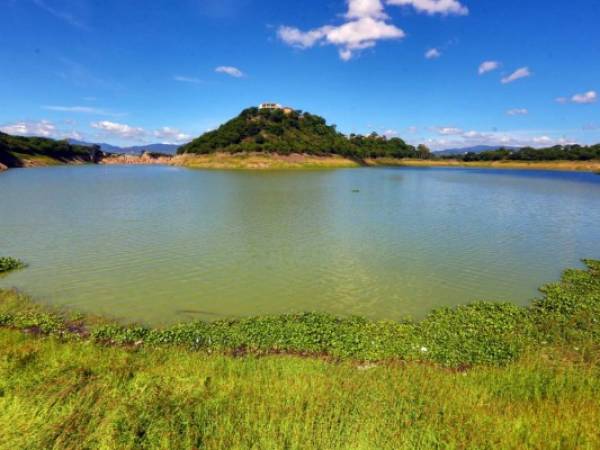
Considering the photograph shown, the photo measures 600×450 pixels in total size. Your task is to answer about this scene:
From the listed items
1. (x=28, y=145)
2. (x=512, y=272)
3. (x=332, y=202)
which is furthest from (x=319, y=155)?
(x=512, y=272)

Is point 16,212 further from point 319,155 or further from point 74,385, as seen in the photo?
point 319,155

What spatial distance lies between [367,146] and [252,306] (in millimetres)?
196346

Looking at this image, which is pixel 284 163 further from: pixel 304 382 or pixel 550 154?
pixel 550 154

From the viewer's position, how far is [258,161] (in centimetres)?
12081

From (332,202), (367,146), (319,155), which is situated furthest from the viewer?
(367,146)

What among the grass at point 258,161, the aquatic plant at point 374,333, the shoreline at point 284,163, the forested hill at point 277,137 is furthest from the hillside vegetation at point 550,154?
the aquatic plant at point 374,333

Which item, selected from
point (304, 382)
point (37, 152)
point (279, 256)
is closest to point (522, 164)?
point (279, 256)

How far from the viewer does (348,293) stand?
13.8m

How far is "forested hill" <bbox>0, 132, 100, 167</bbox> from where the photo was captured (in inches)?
4648

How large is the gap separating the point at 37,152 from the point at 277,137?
342ft

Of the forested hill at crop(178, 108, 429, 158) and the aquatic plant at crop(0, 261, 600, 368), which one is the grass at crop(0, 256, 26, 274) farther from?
the forested hill at crop(178, 108, 429, 158)

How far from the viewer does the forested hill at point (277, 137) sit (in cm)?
13825

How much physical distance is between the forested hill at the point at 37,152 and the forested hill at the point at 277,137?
Answer: 54.0m

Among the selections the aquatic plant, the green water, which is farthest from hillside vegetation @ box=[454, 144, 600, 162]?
the aquatic plant
